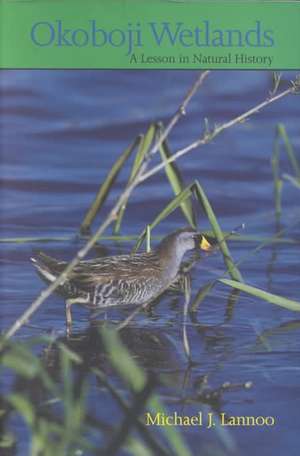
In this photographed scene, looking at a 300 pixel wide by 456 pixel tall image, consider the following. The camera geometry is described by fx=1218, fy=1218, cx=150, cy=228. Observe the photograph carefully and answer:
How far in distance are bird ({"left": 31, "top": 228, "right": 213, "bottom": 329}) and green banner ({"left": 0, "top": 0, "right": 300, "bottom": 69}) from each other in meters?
1.01

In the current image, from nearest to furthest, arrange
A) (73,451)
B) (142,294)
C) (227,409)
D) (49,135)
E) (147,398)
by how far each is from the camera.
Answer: (147,398)
(73,451)
(227,409)
(142,294)
(49,135)

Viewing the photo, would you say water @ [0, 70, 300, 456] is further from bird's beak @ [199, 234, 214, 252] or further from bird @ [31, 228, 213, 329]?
bird's beak @ [199, 234, 214, 252]

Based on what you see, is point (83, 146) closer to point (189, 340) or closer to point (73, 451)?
point (189, 340)

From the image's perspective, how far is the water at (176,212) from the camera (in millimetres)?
5148

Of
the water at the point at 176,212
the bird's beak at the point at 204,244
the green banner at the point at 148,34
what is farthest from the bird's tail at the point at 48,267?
the green banner at the point at 148,34

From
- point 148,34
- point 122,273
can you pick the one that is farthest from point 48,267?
point 148,34

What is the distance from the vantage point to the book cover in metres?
3.90

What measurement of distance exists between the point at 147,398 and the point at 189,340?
6.34ft

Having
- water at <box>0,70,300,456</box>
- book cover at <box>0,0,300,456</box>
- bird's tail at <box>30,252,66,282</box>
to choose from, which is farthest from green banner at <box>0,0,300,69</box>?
water at <box>0,70,300,456</box>

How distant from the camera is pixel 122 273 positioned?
5.89 meters

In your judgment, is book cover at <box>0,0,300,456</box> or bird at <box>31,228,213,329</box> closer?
book cover at <box>0,0,300,456</box>

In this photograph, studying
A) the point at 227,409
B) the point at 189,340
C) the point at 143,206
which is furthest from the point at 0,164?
the point at 227,409

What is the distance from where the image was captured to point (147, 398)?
3602mm

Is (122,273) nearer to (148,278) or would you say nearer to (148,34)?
(148,278)
